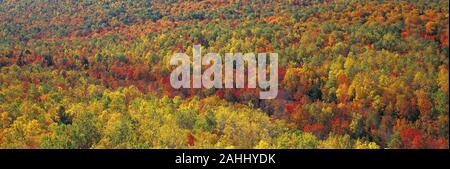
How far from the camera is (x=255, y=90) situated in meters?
56.6

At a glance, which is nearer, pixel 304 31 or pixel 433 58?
pixel 433 58

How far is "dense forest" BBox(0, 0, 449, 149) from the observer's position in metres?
36.9

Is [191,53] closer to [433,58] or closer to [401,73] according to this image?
[401,73]

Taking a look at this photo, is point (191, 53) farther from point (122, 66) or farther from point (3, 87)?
point (3, 87)

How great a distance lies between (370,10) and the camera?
68.0 metres

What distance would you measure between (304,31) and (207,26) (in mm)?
20010

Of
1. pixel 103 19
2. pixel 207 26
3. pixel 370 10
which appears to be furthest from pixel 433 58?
pixel 103 19

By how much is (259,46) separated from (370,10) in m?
13.9

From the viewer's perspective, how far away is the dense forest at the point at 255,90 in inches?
1452

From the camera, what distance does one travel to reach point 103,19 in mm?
106188

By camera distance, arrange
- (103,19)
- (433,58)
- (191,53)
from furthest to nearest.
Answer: (103,19) < (191,53) < (433,58)
